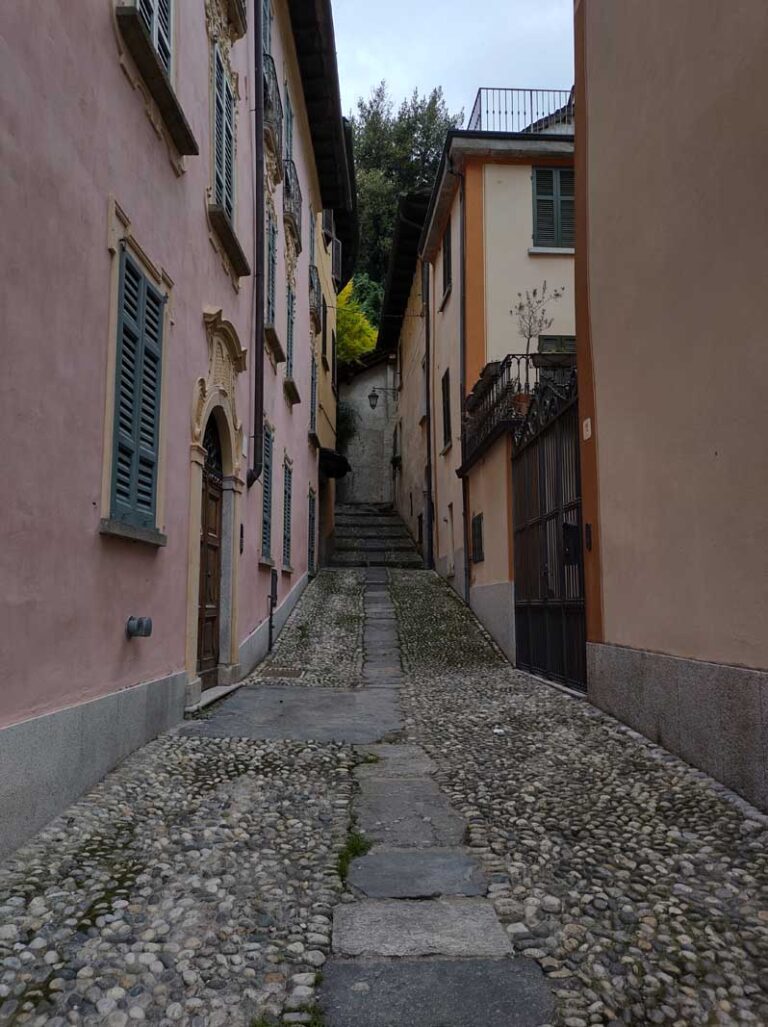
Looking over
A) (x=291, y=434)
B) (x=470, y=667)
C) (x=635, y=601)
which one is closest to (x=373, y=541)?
(x=291, y=434)

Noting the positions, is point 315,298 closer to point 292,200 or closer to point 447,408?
point 447,408

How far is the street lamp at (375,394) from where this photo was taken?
25.3 meters

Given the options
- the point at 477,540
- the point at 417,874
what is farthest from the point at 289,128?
the point at 417,874

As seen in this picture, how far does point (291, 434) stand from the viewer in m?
12.6

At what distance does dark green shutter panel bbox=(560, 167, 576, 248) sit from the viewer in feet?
41.6

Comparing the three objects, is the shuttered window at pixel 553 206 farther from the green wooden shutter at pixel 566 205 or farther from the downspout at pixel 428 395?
the downspout at pixel 428 395

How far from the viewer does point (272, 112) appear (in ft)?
31.7

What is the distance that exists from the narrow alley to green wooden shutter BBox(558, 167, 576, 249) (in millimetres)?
9337

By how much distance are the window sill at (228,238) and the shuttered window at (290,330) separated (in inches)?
149

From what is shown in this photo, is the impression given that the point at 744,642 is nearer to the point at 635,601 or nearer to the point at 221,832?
the point at 635,601

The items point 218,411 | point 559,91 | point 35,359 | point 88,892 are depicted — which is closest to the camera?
point 88,892

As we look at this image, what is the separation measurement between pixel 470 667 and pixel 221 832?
5.78m

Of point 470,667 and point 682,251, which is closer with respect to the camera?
point 682,251

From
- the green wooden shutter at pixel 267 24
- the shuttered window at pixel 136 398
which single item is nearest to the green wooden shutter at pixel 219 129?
the shuttered window at pixel 136 398
